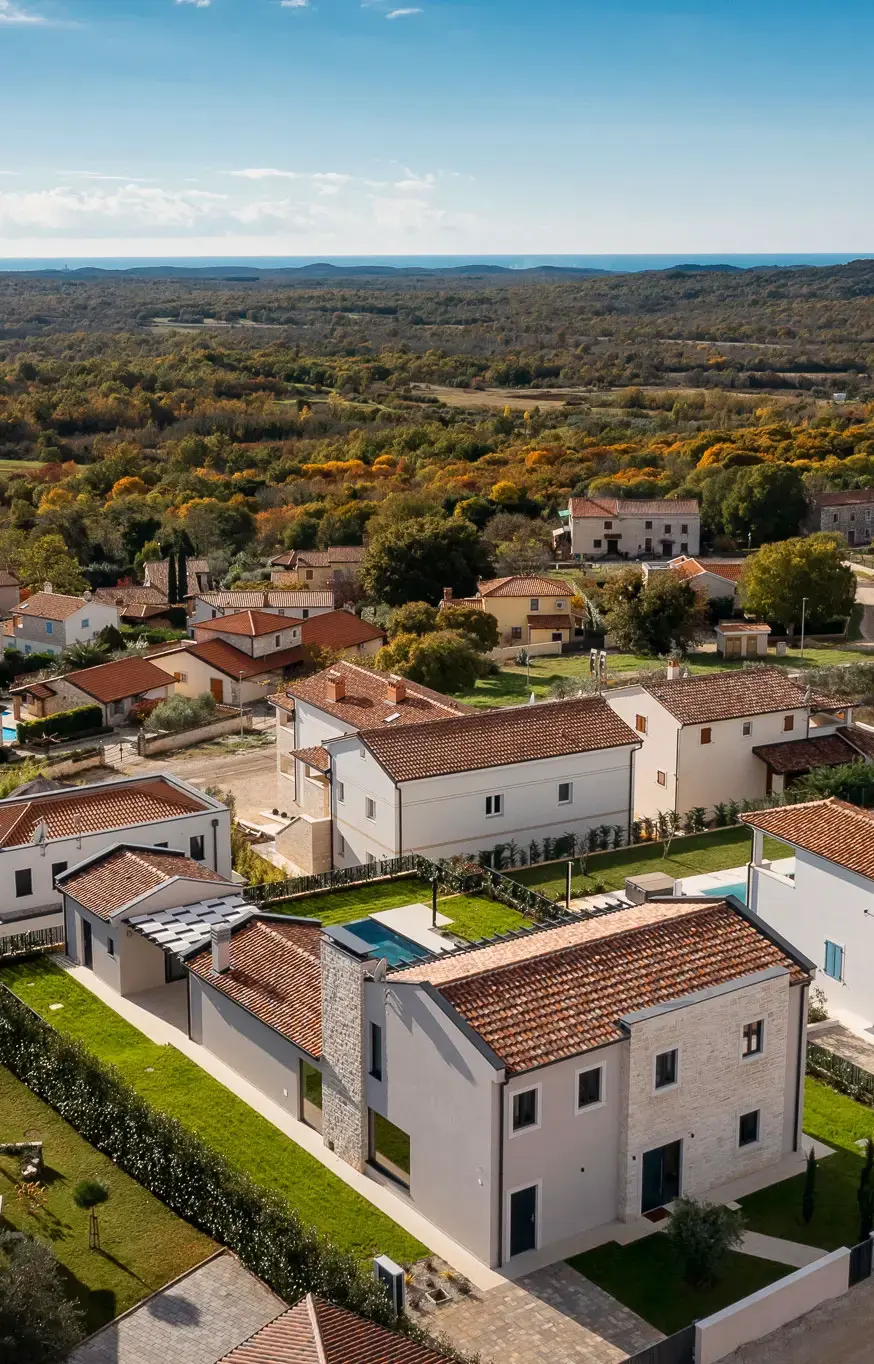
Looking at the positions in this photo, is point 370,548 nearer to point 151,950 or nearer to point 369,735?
point 369,735

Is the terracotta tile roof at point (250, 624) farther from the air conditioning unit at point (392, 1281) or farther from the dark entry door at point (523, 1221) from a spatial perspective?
the air conditioning unit at point (392, 1281)

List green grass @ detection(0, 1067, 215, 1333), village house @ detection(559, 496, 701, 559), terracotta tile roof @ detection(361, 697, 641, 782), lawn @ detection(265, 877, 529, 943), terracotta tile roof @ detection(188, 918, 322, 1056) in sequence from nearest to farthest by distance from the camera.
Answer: green grass @ detection(0, 1067, 215, 1333)
terracotta tile roof @ detection(188, 918, 322, 1056)
lawn @ detection(265, 877, 529, 943)
terracotta tile roof @ detection(361, 697, 641, 782)
village house @ detection(559, 496, 701, 559)

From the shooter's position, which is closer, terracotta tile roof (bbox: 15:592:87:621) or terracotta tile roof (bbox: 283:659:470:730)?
terracotta tile roof (bbox: 283:659:470:730)

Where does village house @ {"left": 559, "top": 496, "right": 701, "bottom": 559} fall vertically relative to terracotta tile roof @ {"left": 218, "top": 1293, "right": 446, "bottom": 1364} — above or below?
below

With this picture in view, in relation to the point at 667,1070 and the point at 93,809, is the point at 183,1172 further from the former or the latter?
the point at 93,809

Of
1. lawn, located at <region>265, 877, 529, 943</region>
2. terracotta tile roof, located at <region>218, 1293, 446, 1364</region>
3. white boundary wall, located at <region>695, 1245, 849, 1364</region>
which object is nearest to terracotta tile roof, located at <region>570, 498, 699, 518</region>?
lawn, located at <region>265, 877, 529, 943</region>

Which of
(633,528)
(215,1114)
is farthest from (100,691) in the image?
(633,528)

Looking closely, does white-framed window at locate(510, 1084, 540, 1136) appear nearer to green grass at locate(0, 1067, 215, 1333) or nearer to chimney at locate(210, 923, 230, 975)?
green grass at locate(0, 1067, 215, 1333)
